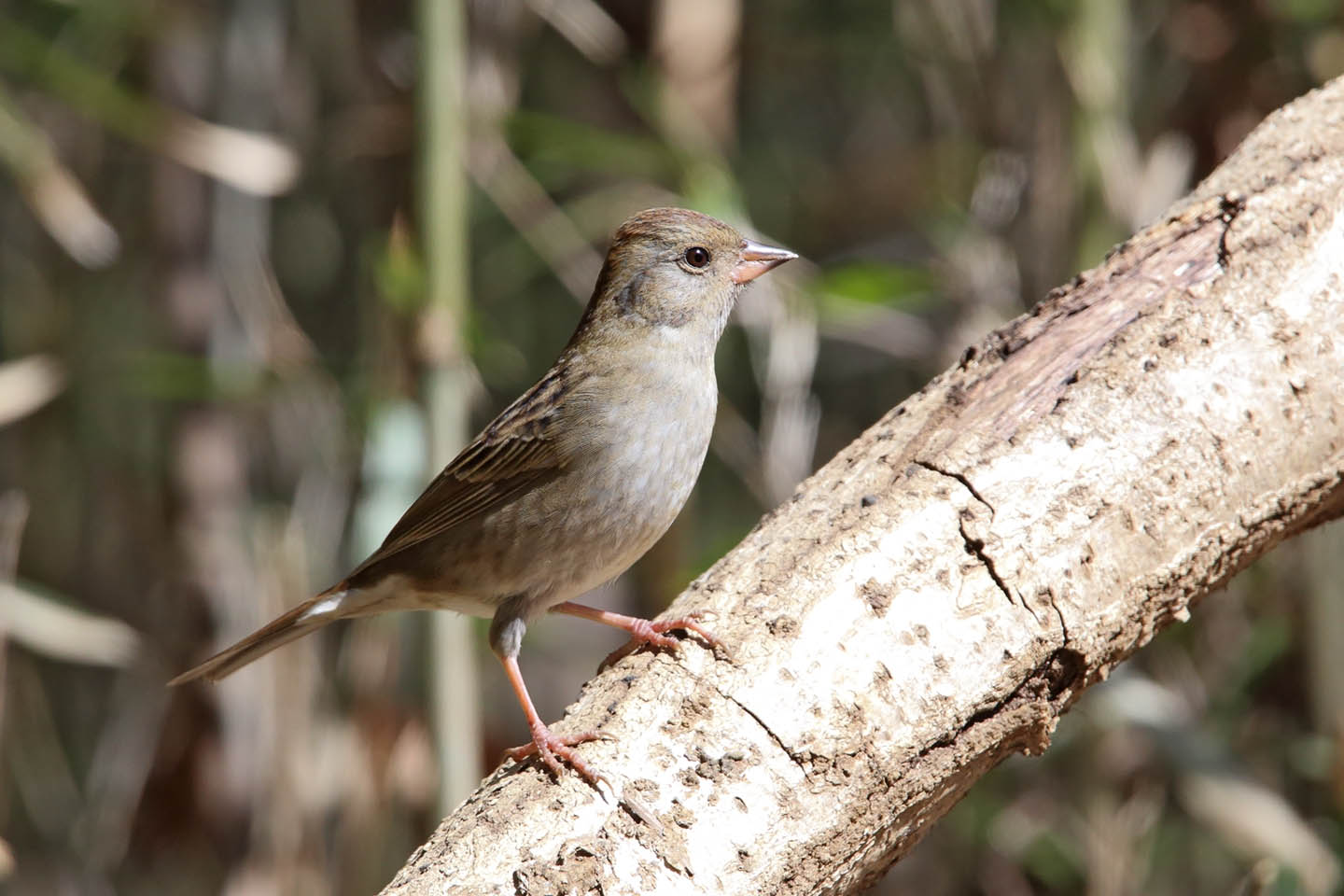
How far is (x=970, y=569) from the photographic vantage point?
2.65 meters

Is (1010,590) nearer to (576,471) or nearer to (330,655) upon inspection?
(576,471)

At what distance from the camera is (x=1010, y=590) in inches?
104

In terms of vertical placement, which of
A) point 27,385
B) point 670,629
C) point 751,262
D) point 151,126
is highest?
point 151,126

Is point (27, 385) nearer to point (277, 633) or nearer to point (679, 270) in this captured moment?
point (277, 633)

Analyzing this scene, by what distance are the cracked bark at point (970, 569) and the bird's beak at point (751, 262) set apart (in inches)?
43.9

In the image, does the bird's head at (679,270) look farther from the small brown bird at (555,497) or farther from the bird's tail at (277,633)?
the bird's tail at (277,633)

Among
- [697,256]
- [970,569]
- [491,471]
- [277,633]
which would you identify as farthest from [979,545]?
[277,633]

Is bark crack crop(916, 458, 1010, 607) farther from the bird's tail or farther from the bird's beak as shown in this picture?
the bird's tail

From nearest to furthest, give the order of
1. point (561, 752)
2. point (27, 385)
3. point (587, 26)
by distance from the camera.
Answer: point (561, 752) → point (27, 385) → point (587, 26)

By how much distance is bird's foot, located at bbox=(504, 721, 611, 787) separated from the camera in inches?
98.0

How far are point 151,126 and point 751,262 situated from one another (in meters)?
1.87

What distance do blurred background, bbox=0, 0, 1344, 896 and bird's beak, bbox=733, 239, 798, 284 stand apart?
34cm

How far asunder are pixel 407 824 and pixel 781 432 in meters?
1.67

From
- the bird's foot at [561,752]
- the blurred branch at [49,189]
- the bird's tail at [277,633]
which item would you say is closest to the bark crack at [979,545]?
the bird's foot at [561,752]
